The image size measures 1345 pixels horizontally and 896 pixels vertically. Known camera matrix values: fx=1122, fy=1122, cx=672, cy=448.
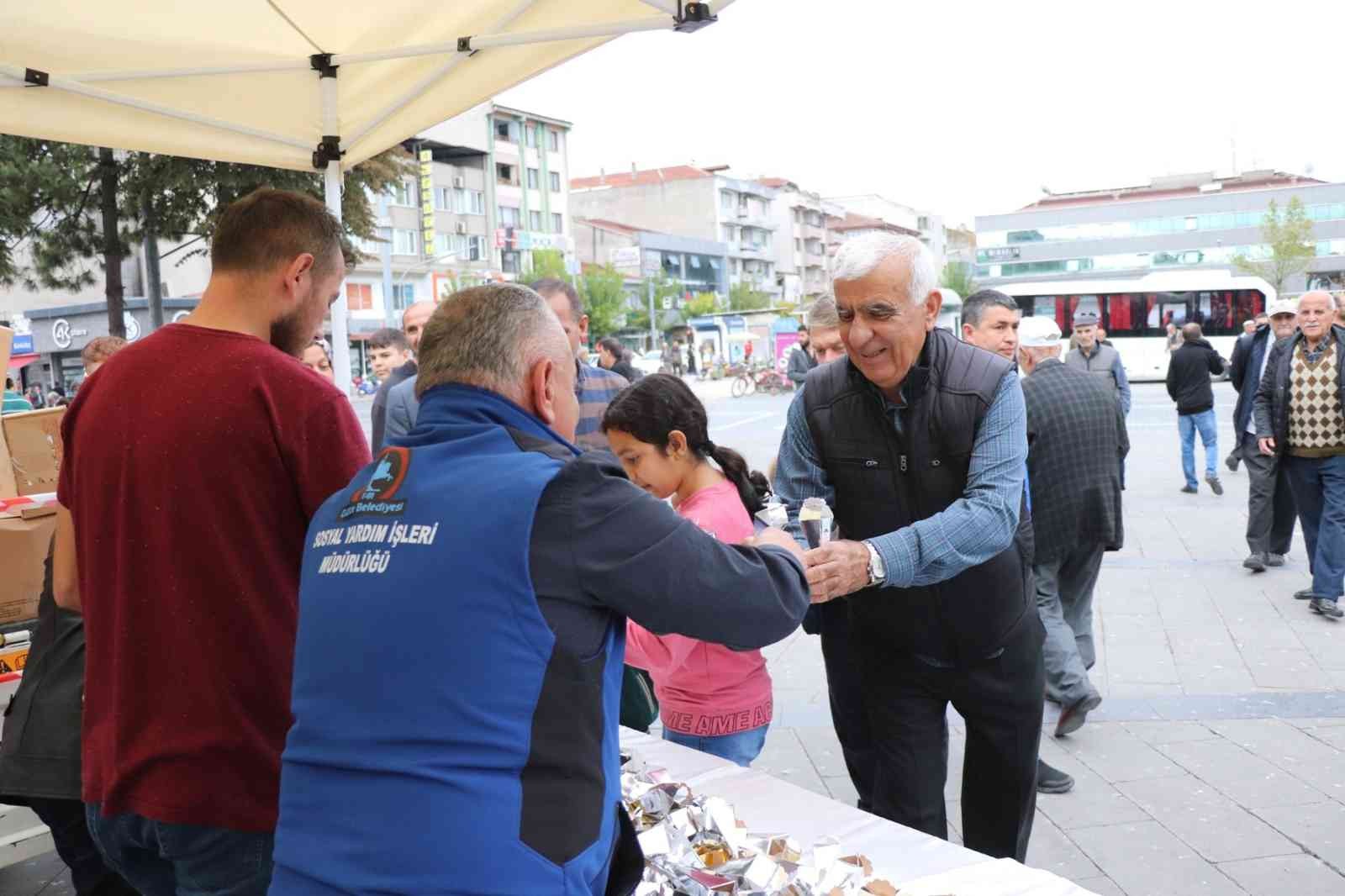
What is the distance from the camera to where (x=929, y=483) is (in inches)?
114

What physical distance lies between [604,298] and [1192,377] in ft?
185

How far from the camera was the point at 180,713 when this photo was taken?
78.0 inches

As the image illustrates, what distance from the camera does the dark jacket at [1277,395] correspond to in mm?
7742

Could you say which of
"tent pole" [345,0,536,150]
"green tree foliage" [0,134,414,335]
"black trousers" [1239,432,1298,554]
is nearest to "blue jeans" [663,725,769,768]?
"tent pole" [345,0,536,150]

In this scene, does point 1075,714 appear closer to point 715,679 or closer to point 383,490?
point 715,679

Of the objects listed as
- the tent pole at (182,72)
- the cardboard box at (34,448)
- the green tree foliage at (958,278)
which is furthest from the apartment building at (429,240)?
the green tree foliage at (958,278)

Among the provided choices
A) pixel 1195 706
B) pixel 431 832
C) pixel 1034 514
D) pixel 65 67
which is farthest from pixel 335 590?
pixel 1195 706

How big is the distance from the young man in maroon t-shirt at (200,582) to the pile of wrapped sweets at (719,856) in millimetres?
772

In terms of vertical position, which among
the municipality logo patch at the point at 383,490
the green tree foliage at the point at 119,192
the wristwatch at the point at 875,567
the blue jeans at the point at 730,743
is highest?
the green tree foliage at the point at 119,192

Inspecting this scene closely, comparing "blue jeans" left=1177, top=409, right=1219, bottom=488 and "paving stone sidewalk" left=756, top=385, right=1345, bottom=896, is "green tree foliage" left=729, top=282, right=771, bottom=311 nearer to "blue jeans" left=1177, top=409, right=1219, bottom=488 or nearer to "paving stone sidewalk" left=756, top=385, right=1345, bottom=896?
"blue jeans" left=1177, top=409, right=1219, bottom=488

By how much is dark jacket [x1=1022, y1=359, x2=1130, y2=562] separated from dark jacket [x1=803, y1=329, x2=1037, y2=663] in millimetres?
2762

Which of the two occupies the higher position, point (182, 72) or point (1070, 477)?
point (182, 72)

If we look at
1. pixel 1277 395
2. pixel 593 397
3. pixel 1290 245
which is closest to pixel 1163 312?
pixel 1277 395

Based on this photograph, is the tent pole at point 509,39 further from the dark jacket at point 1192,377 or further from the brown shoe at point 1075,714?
the dark jacket at point 1192,377
